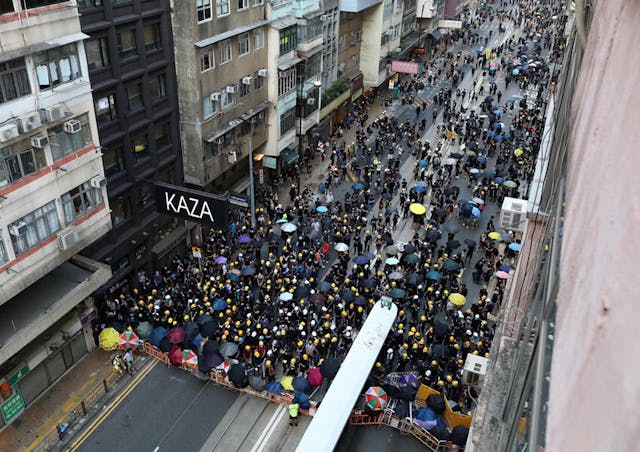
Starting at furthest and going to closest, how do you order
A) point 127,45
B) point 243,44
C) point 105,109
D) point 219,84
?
1. point 243,44
2. point 219,84
3. point 127,45
4. point 105,109

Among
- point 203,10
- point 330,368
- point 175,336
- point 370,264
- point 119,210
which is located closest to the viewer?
point 330,368

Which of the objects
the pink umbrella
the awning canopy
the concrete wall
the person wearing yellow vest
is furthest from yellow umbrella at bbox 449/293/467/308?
the concrete wall

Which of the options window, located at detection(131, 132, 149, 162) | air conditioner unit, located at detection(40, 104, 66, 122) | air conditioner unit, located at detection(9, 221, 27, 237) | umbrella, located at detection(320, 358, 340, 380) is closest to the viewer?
air conditioner unit, located at detection(9, 221, 27, 237)

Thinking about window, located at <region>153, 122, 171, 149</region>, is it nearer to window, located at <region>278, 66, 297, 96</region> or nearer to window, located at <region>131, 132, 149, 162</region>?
window, located at <region>131, 132, 149, 162</region>

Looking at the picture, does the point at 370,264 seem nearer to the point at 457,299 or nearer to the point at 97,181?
the point at 457,299

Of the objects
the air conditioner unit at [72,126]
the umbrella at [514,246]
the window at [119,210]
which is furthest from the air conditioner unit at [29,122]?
the umbrella at [514,246]

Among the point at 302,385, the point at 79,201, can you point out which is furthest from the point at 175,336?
the point at 79,201

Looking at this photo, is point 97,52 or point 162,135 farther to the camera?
point 162,135
